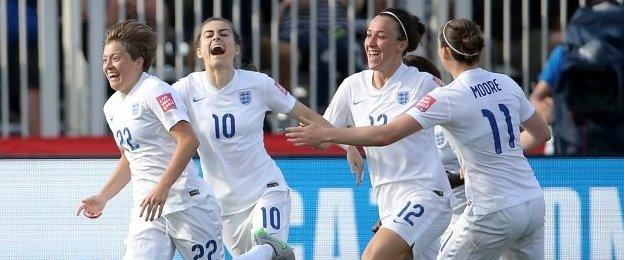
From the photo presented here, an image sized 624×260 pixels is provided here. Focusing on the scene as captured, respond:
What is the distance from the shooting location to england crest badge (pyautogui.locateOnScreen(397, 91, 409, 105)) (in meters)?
9.20

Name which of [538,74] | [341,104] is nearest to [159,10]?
[538,74]

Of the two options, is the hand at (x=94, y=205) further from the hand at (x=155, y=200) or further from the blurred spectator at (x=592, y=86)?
the blurred spectator at (x=592, y=86)

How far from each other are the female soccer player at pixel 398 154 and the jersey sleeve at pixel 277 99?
0.28 metres

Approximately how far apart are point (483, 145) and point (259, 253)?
129 centimetres

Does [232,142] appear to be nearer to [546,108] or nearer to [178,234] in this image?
[178,234]

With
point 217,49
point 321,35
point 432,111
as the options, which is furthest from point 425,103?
point 321,35

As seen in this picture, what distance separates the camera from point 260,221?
9.24 metres

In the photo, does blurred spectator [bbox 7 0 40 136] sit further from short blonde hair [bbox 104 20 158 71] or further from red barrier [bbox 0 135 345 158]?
short blonde hair [bbox 104 20 158 71]

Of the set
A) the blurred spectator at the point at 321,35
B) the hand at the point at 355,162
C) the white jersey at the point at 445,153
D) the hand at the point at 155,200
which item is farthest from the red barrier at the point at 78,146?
the hand at the point at 155,200

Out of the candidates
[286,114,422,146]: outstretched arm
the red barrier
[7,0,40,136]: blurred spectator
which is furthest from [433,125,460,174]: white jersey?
[7,0,40,136]: blurred spectator

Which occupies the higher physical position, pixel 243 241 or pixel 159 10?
pixel 159 10

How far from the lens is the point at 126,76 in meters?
8.60

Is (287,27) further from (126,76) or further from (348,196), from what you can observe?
(126,76)

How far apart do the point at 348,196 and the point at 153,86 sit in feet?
7.46
